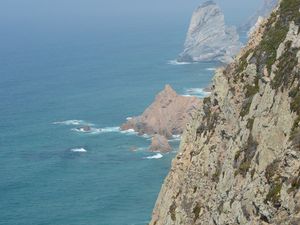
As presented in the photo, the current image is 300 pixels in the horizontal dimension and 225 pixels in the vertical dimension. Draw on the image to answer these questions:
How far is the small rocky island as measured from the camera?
14212 cm

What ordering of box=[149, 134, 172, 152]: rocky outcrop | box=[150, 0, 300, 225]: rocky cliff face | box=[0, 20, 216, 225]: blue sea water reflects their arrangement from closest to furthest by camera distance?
box=[150, 0, 300, 225]: rocky cliff face
box=[0, 20, 216, 225]: blue sea water
box=[149, 134, 172, 152]: rocky outcrop

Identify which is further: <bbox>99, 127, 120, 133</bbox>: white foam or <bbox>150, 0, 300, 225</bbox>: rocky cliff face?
<bbox>99, 127, 120, 133</bbox>: white foam

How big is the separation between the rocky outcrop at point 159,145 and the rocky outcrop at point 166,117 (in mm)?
9785

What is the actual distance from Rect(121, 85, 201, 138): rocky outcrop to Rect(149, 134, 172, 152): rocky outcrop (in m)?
9.78

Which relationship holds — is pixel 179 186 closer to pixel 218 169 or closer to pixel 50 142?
pixel 218 169

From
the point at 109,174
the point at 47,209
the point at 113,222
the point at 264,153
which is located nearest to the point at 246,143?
the point at 264,153

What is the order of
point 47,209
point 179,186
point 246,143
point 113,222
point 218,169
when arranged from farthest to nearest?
point 47,209, point 113,222, point 179,186, point 218,169, point 246,143

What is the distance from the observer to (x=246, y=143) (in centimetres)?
2620

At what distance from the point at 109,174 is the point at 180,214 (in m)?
85.6

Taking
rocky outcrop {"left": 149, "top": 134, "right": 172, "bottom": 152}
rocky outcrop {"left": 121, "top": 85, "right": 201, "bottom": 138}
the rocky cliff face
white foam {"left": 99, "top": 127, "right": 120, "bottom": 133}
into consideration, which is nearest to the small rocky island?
rocky outcrop {"left": 121, "top": 85, "right": 201, "bottom": 138}

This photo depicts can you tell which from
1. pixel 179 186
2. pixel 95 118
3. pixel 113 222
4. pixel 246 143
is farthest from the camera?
pixel 95 118

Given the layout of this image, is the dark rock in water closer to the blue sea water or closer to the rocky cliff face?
the blue sea water

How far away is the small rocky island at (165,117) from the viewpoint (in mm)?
142125

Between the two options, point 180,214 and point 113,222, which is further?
point 113,222
